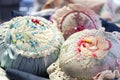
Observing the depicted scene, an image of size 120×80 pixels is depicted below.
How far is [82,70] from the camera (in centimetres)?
68

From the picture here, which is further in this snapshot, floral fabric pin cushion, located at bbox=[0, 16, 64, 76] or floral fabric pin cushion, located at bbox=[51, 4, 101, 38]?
floral fabric pin cushion, located at bbox=[51, 4, 101, 38]

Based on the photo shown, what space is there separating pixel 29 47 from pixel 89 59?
161 millimetres

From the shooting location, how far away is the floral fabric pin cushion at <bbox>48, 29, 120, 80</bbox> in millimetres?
676

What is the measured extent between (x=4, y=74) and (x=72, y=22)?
253 millimetres

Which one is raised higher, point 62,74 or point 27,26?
point 27,26

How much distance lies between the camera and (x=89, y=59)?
2.23 ft

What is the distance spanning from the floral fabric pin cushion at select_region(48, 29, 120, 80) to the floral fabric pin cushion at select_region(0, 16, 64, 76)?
29mm

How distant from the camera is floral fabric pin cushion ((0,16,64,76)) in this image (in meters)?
0.73

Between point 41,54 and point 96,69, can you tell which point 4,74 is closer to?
point 41,54

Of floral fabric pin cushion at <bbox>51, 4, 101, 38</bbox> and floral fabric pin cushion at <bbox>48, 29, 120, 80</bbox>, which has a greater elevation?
floral fabric pin cushion at <bbox>51, 4, 101, 38</bbox>

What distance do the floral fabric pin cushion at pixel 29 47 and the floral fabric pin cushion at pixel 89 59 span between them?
29 mm

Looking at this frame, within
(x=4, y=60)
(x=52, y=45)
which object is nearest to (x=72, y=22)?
(x=52, y=45)

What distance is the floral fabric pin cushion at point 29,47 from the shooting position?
73 cm

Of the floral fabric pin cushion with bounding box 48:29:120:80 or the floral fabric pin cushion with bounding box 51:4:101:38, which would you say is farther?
the floral fabric pin cushion with bounding box 51:4:101:38
